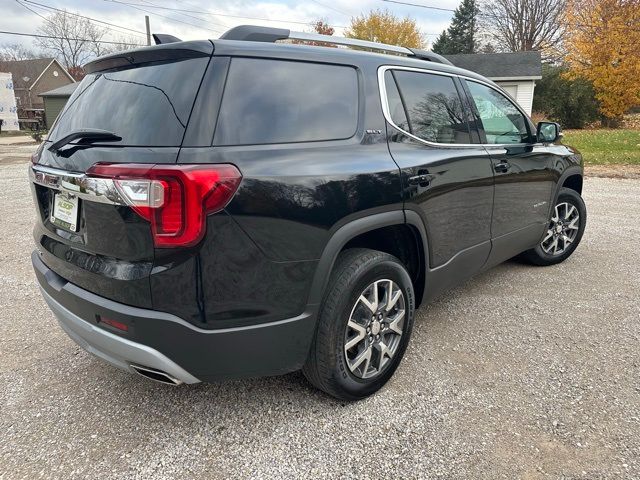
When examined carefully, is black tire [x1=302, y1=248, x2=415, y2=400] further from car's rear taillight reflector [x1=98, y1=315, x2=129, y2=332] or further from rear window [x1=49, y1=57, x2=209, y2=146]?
rear window [x1=49, y1=57, x2=209, y2=146]

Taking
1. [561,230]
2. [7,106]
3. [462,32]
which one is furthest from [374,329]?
[462,32]

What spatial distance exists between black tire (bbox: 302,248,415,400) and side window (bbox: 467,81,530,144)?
1.61 meters

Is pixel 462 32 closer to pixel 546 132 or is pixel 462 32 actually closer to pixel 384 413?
pixel 546 132

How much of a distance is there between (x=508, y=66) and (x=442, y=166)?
1103 inches

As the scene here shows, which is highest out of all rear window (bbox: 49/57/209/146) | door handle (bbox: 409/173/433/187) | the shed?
the shed

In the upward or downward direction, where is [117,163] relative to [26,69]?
downward

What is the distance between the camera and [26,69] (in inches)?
2087

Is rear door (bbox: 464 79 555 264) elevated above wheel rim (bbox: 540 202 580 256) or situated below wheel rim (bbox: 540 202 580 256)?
above

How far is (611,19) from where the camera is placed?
927 inches

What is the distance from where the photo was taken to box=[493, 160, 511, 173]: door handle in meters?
3.38

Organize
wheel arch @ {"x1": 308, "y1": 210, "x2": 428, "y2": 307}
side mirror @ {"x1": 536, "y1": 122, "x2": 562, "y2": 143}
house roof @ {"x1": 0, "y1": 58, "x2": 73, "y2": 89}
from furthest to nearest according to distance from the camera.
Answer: house roof @ {"x1": 0, "y1": 58, "x2": 73, "y2": 89} < side mirror @ {"x1": 536, "y1": 122, "x2": 562, "y2": 143} < wheel arch @ {"x1": 308, "y1": 210, "x2": 428, "y2": 307}

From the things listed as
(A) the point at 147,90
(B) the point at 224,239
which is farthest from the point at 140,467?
(A) the point at 147,90

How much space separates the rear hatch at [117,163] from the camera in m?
1.87

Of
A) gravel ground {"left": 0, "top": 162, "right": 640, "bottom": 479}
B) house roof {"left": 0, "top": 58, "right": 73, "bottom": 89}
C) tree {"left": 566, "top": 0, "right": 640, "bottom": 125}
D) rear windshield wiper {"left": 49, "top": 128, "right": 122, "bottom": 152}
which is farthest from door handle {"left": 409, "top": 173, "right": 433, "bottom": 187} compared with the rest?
house roof {"left": 0, "top": 58, "right": 73, "bottom": 89}
